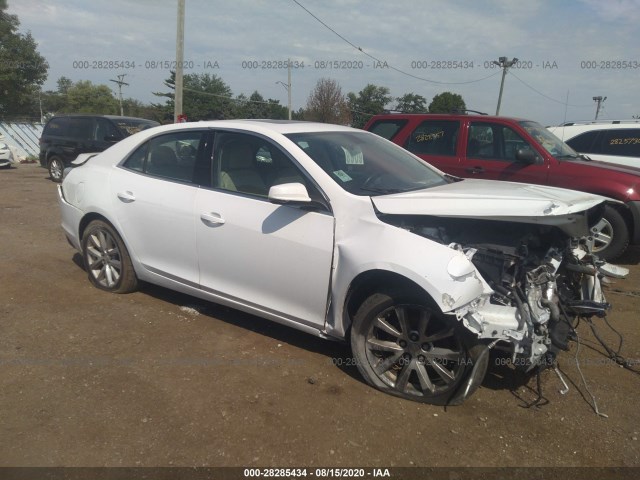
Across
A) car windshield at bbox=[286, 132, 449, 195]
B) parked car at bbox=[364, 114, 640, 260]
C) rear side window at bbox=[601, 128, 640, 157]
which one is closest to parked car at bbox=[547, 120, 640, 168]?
rear side window at bbox=[601, 128, 640, 157]

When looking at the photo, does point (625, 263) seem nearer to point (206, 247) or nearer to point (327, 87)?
point (206, 247)

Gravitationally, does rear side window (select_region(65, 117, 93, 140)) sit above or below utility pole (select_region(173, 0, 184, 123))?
below

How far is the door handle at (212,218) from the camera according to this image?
3.69m

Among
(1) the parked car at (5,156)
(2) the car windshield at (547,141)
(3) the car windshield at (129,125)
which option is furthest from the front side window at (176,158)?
(1) the parked car at (5,156)

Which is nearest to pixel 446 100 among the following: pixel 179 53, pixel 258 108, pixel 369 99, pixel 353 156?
pixel 369 99

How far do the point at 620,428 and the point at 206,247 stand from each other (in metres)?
2.99

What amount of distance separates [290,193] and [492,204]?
4.12 ft

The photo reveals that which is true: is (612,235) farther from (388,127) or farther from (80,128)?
(80,128)

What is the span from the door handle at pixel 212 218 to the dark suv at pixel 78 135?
905 centimetres

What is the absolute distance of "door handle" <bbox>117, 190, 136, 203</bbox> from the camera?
4.30 metres

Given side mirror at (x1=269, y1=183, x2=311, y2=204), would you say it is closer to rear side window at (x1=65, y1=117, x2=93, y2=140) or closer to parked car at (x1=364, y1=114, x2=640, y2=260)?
parked car at (x1=364, y1=114, x2=640, y2=260)

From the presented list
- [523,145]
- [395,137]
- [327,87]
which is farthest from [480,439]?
[327,87]

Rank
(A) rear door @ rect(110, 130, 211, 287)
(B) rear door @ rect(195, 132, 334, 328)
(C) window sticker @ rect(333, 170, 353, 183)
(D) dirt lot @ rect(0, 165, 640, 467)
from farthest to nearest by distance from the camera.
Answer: (A) rear door @ rect(110, 130, 211, 287), (C) window sticker @ rect(333, 170, 353, 183), (B) rear door @ rect(195, 132, 334, 328), (D) dirt lot @ rect(0, 165, 640, 467)

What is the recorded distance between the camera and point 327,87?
4228 cm
